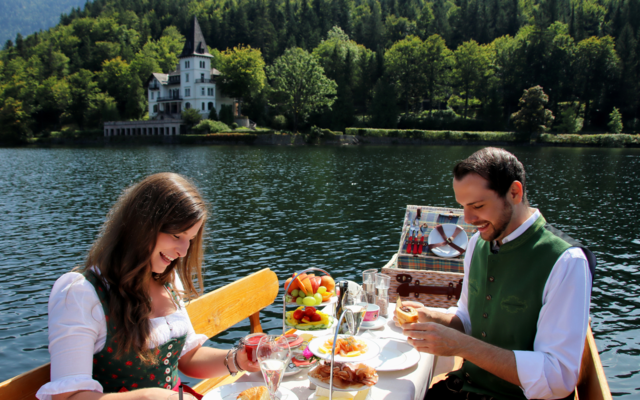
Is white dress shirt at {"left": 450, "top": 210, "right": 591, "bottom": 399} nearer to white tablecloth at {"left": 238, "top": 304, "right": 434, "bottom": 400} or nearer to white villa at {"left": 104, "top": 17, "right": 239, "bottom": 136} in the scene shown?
white tablecloth at {"left": 238, "top": 304, "right": 434, "bottom": 400}

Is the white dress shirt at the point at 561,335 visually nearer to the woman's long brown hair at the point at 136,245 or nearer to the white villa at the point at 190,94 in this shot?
the woman's long brown hair at the point at 136,245

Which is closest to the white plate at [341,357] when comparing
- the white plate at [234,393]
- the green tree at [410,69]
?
the white plate at [234,393]

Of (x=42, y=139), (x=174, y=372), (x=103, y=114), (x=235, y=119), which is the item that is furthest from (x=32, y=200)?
(x=103, y=114)

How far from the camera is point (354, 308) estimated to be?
2.78 meters

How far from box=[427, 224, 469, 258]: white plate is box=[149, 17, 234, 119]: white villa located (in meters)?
82.9

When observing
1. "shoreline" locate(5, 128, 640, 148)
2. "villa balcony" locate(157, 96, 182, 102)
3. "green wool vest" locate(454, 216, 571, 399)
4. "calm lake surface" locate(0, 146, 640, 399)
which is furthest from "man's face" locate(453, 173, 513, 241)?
"villa balcony" locate(157, 96, 182, 102)

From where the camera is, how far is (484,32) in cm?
11725

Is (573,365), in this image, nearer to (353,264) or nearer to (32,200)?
(353,264)

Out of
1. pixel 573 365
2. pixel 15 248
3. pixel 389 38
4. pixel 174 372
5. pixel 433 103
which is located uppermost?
pixel 389 38

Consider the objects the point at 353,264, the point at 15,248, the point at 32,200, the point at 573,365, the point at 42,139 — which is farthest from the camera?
the point at 42,139

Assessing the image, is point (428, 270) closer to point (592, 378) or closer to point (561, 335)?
point (592, 378)

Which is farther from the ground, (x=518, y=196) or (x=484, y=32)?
(x=484, y=32)

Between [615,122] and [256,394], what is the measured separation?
8129 centimetres

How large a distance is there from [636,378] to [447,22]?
4987 inches
